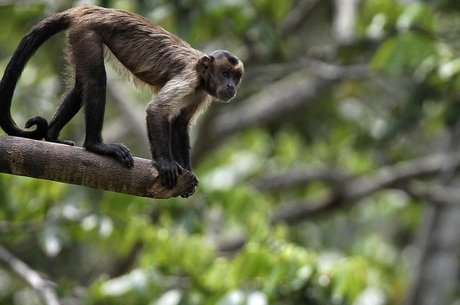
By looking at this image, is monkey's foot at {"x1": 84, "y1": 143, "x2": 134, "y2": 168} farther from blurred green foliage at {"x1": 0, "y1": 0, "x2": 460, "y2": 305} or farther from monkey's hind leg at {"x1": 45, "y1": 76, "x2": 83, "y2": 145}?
blurred green foliage at {"x1": 0, "y1": 0, "x2": 460, "y2": 305}

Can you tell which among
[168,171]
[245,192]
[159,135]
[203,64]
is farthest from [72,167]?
[245,192]

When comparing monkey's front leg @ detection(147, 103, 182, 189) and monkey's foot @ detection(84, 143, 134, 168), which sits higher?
monkey's front leg @ detection(147, 103, 182, 189)

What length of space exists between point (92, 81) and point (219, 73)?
0.94 m

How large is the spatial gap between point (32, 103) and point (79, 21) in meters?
6.46

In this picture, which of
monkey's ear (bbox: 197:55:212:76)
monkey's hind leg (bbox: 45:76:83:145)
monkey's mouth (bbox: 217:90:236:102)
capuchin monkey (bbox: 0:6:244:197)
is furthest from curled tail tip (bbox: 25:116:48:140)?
monkey's mouth (bbox: 217:90:236:102)

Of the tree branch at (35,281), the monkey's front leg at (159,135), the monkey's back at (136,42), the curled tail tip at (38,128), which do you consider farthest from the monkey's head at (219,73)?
the tree branch at (35,281)

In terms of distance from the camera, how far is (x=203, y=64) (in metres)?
6.88

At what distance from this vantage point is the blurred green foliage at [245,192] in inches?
369

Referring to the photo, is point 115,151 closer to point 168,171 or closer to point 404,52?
point 168,171

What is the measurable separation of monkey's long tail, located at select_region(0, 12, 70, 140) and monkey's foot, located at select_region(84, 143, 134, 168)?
40 cm

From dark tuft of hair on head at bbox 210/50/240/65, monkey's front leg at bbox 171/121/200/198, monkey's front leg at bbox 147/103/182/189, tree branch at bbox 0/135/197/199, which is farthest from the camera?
monkey's front leg at bbox 171/121/200/198

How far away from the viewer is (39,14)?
1111 cm

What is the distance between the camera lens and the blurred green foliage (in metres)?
9.38

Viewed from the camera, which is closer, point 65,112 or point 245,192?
point 65,112
